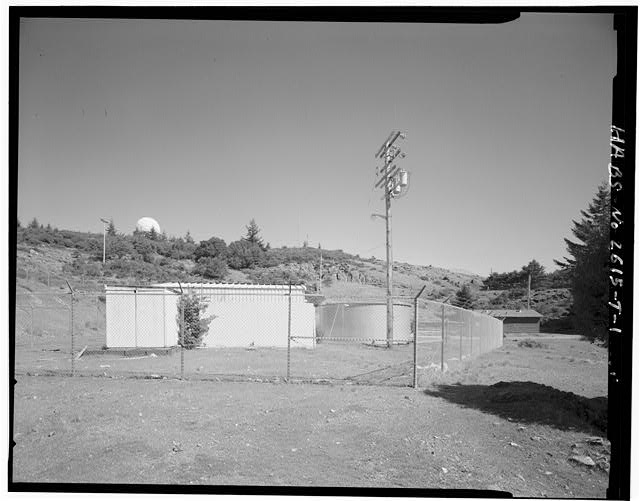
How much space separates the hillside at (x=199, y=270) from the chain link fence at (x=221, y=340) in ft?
24.2

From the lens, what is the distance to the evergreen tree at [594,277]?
19.9 ft

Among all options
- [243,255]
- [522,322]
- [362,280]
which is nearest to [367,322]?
[522,322]

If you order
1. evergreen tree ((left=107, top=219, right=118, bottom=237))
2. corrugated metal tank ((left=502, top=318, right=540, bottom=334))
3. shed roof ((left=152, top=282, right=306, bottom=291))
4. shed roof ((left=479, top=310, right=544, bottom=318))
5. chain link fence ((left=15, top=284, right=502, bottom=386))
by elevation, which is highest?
evergreen tree ((left=107, top=219, right=118, bottom=237))

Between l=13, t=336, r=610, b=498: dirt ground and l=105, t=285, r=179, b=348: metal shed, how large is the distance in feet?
25.5

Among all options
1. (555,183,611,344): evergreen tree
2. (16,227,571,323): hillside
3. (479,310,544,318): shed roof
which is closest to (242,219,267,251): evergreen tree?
(16,227,571,323): hillside

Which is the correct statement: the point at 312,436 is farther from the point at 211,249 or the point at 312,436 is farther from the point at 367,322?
the point at 211,249

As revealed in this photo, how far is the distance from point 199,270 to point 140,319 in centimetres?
2421

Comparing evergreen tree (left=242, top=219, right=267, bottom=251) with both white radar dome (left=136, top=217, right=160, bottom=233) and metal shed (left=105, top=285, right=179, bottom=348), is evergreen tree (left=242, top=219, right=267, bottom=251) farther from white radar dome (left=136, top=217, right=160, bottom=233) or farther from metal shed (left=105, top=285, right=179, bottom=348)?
metal shed (left=105, top=285, right=179, bottom=348)

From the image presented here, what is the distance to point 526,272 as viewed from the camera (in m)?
53.4

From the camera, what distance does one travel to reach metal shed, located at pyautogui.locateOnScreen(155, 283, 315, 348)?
18172mm

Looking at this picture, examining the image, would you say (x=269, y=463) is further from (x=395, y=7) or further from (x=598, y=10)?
(x=598, y=10)

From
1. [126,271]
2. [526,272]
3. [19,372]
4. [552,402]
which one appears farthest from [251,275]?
[552,402]

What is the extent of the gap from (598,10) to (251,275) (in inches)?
1548

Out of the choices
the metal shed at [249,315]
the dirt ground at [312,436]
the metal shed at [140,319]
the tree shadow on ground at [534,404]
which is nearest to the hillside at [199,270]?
the metal shed at [249,315]
